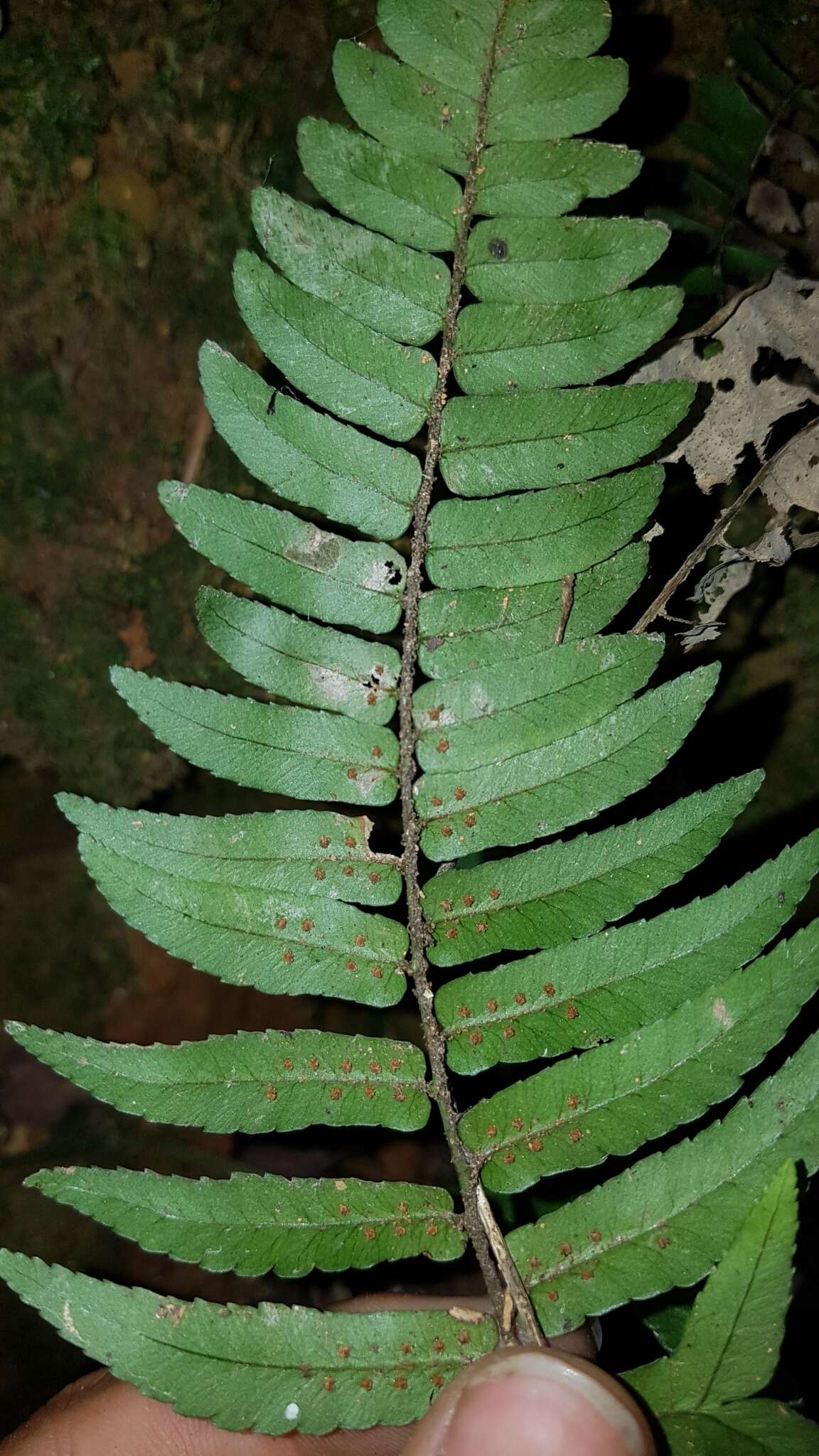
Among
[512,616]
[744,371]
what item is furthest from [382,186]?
[744,371]

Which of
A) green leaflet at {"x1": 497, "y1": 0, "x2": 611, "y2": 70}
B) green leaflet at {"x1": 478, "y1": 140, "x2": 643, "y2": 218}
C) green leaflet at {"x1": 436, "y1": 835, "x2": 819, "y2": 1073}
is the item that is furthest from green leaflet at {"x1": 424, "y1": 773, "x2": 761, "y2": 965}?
green leaflet at {"x1": 497, "y1": 0, "x2": 611, "y2": 70}

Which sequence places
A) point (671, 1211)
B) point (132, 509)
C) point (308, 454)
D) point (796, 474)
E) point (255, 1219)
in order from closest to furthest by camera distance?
point (671, 1211), point (255, 1219), point (308, 454), point (796, 474), point (132, 509)

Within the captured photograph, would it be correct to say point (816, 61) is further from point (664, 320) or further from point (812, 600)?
point (664, 320)

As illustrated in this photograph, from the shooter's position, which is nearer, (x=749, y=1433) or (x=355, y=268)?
(x=749, y=1433)

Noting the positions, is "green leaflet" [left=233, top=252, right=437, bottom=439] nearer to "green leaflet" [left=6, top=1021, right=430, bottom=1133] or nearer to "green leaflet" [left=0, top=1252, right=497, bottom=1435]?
"green leaflet" [left=6, top=1021, right=430, bottom=1133]

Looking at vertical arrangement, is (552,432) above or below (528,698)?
above

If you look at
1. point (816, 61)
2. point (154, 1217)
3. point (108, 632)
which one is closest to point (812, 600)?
point (816, 61)

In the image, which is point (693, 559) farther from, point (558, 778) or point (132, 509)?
point (132, 509)
